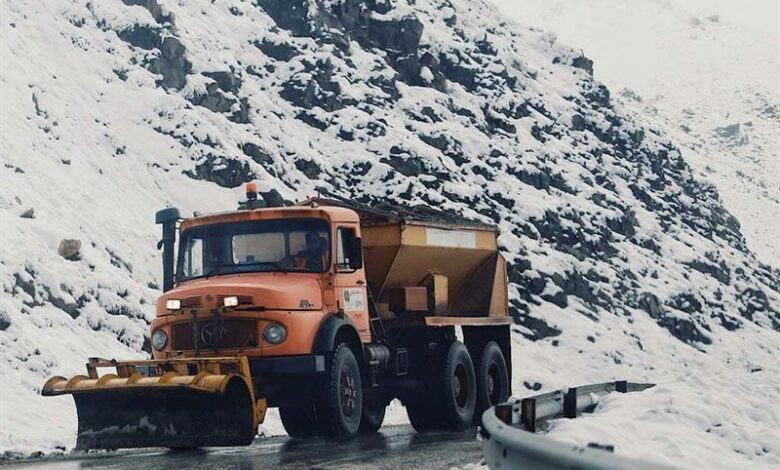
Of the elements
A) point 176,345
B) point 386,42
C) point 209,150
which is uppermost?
point 386,42

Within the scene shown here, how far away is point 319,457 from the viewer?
1061 centimetres

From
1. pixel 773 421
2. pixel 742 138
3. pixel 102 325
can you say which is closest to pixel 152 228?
pixel 102 325

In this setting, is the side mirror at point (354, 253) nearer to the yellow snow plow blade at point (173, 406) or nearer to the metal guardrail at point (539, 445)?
the yellow snow plow blade at point (173, 406)

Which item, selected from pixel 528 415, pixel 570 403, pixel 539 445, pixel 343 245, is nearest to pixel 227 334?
pixel 343 245

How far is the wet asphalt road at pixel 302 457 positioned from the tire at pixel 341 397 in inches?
6.9

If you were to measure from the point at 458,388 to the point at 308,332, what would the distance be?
4564mm

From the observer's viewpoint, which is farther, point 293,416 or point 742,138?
point 742,138

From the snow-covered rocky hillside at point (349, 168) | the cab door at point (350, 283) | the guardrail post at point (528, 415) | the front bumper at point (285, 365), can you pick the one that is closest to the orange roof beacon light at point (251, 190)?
the cab door at point (350, 283)

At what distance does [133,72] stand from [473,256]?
19.5m

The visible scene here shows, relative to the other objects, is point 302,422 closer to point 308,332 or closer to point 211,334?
point 308,332

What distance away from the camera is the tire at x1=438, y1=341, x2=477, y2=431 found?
613 inches

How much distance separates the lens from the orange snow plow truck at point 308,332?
11.1 metres

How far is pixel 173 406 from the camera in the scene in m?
11.0

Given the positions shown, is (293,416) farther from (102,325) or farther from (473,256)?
(102,325)
